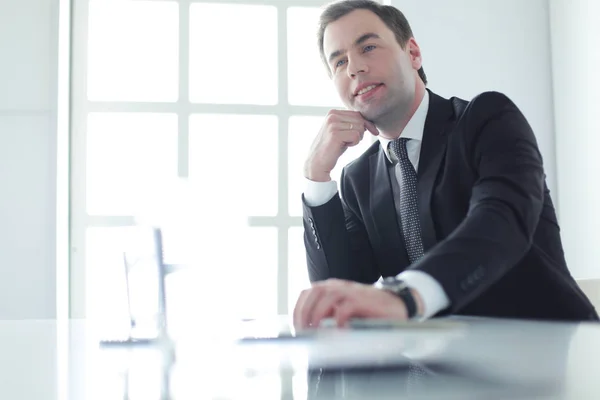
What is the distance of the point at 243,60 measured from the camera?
14.9 ft

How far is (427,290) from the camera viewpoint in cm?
93

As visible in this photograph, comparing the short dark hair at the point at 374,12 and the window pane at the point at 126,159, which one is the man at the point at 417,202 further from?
the window pane at the point at 126,159

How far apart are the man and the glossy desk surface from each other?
0.14m

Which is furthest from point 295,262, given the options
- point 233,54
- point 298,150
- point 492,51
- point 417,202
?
point 417,202

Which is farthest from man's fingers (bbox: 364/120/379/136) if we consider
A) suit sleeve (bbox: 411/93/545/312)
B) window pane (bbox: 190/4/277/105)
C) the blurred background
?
window pane (bbox: 190/4/277/105)

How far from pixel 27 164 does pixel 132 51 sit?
3.46ft

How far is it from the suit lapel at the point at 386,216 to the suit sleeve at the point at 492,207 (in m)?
0.28

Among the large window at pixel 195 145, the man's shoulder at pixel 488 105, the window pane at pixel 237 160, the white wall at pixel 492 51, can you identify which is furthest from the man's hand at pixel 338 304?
the white wall at pixel 492 51

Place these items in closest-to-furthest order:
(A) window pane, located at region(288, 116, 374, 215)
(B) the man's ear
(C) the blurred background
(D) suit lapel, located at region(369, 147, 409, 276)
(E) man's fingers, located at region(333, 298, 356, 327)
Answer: (E) man's fingers, located at region(333, 298, 356, 327), (D) suit lapel, located at region(369, 147, 409, 276), (B) the man's ear, (C) the blurred background, (A) window pane, located at region(288, 116, 374, 215)

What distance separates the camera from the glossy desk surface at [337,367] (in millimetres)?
413

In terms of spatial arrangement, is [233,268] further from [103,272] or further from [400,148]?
[400,148]

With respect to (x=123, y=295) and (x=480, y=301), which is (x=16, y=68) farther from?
(x=480, y=301)

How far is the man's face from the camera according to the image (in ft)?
6.06

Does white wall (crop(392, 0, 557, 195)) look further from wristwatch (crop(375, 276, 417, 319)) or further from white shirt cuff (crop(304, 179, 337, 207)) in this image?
wristwatch (crop(375, 276, 417, 319))
